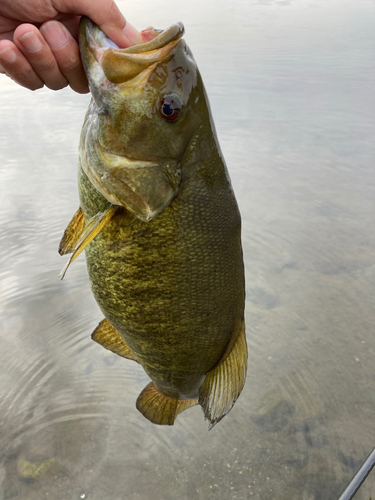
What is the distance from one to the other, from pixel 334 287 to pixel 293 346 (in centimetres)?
60

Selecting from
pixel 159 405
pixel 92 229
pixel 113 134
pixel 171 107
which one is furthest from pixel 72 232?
pixel 159 405

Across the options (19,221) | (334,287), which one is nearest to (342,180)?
(334,287)

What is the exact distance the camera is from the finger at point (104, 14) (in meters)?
1.05

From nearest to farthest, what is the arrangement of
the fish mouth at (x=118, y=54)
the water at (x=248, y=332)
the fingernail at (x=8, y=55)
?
1. the fish mouth at (x=118, y=54)
2. the fingernail at (x=8, y=55)
3. the water at (x=248, y=332)

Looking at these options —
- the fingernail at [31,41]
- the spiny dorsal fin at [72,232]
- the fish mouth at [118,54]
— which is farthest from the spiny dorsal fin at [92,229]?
the fingernail at [31,41]

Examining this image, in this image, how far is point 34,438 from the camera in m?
2.36

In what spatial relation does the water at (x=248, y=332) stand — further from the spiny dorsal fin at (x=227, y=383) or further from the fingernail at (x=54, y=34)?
the fingernail at (x=54, y=34)

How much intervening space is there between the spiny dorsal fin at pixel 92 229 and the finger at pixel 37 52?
36 centimetres

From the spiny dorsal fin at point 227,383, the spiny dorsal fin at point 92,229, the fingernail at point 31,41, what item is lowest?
the spiny dorsal fin at point 227,383

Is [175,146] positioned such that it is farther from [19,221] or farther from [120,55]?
[19,221]

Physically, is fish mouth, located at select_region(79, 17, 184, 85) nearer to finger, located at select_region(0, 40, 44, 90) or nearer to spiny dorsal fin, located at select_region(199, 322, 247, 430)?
finger, located at select_region(0, 40, 44, 90)

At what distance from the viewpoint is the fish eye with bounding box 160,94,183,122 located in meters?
1.08

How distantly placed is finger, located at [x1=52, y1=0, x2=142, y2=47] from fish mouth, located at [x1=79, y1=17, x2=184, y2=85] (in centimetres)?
2

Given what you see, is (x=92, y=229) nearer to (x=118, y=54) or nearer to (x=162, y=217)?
(x=162, y=217)
